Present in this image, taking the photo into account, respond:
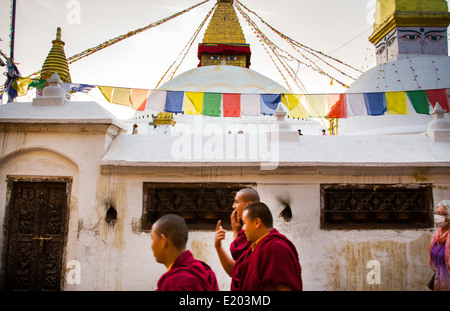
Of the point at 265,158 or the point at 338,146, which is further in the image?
the point at 338,146

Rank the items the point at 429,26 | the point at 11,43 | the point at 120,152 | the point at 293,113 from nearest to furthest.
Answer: the point at 120,152 → the point at 293,113 → the point at 11,43 → the point at 429,26

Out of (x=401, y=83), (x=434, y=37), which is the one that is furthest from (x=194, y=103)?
(x=434, y=37)

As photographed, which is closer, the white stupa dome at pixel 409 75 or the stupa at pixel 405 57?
the stupa at pixel 405 57

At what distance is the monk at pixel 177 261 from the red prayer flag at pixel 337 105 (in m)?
6.71

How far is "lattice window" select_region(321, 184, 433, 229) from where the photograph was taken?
4.83 m

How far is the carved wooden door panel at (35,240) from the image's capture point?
459cm

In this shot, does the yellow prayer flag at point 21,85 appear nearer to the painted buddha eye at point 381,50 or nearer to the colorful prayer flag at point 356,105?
the colorful prayer flag at point 356,105

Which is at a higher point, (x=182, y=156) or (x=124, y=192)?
(x=182, y=156)

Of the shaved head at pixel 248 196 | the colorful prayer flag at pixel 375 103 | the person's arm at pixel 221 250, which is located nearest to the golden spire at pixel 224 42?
the colorful prayer flag at pixel 375 103

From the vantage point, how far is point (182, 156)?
4.84 meters

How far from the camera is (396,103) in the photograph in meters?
7.82
